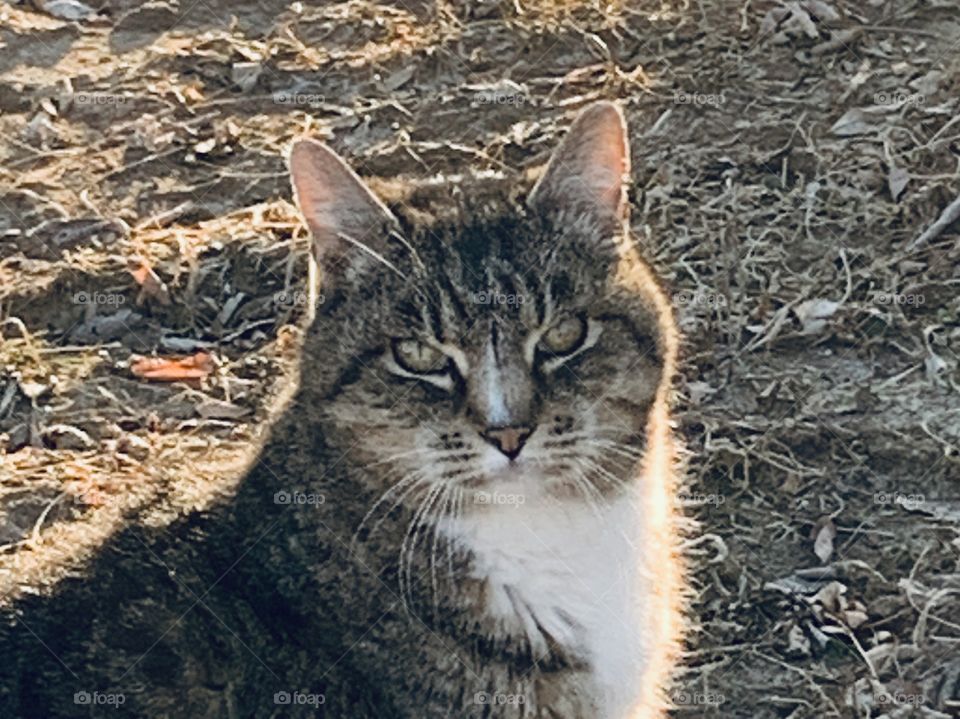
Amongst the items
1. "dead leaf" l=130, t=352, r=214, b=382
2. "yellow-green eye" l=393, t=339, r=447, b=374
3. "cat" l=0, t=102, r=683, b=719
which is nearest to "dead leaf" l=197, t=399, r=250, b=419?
"dead leaf" l=130, t=352, r=214, b=382

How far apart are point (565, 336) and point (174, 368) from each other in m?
2.13

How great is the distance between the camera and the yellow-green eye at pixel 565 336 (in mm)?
3672

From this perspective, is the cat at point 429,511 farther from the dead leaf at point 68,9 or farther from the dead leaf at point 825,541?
the dead leaf at point 68,9

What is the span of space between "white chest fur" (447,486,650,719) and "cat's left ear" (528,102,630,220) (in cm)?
66

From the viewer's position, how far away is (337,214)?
3.74 metres

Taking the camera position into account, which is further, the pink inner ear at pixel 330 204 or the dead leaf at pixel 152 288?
the dead leaf at pixel 152 288

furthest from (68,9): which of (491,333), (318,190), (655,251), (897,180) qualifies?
(491,333)

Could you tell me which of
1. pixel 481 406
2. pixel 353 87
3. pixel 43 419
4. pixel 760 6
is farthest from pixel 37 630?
pixel 760 6

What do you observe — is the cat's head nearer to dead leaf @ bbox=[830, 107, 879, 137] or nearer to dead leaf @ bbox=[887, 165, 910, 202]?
dead leaf @ bbox=[887, 165, 910, 202]

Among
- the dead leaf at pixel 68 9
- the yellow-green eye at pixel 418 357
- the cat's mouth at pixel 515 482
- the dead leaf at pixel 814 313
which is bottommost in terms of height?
the dead leaf at pixel 68 9

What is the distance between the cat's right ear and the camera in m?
3.73

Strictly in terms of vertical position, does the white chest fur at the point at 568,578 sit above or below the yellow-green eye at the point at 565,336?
below

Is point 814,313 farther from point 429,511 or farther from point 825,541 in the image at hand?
point 429,511

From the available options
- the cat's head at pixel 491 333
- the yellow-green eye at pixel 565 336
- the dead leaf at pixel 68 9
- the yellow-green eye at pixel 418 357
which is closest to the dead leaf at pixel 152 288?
the dead leaf at pixel 68 9
